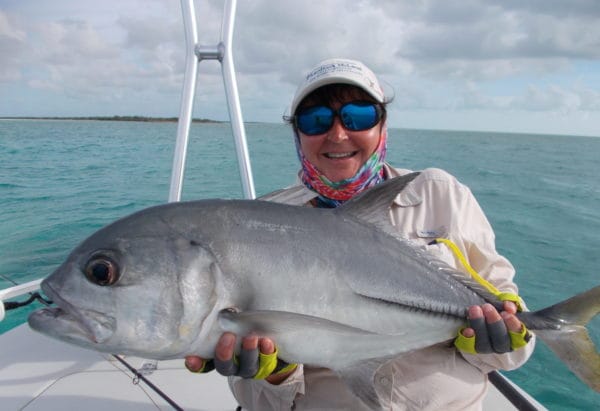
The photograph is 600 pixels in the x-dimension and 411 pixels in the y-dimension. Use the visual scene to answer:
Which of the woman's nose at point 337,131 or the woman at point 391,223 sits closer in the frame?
the woman at point 391,223

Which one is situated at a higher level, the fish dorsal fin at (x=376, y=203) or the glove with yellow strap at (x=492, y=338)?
the fish dorsal fin at (x=376, y=203)

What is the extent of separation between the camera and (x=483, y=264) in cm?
204

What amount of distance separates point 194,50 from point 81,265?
266 cm

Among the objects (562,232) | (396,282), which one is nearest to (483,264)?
(396,282)

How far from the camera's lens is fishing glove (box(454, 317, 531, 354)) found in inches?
65.0

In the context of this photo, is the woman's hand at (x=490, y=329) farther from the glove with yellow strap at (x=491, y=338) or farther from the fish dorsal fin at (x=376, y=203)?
the fish dorsal fin at (x=376, y=203)

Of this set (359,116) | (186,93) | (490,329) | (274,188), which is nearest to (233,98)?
(186,93)

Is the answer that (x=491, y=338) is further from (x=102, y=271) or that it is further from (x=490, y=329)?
(x=102, y=271)

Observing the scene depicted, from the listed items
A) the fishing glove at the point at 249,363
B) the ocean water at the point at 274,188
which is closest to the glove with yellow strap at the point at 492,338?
the fishing glove at the point at 249,363

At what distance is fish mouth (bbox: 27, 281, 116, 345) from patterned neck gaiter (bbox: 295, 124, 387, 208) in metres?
1.23

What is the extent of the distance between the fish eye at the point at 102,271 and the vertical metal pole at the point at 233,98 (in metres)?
2.23

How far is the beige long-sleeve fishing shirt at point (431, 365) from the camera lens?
1815 mm

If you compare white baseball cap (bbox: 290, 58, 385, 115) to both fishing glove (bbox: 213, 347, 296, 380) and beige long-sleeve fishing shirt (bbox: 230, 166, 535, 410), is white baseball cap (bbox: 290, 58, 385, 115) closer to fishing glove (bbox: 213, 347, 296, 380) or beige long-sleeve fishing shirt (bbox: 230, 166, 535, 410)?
beige long-sleeve fishing shirt (bbox: 230, 166, 535, 410)

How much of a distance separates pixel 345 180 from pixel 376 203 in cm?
52
